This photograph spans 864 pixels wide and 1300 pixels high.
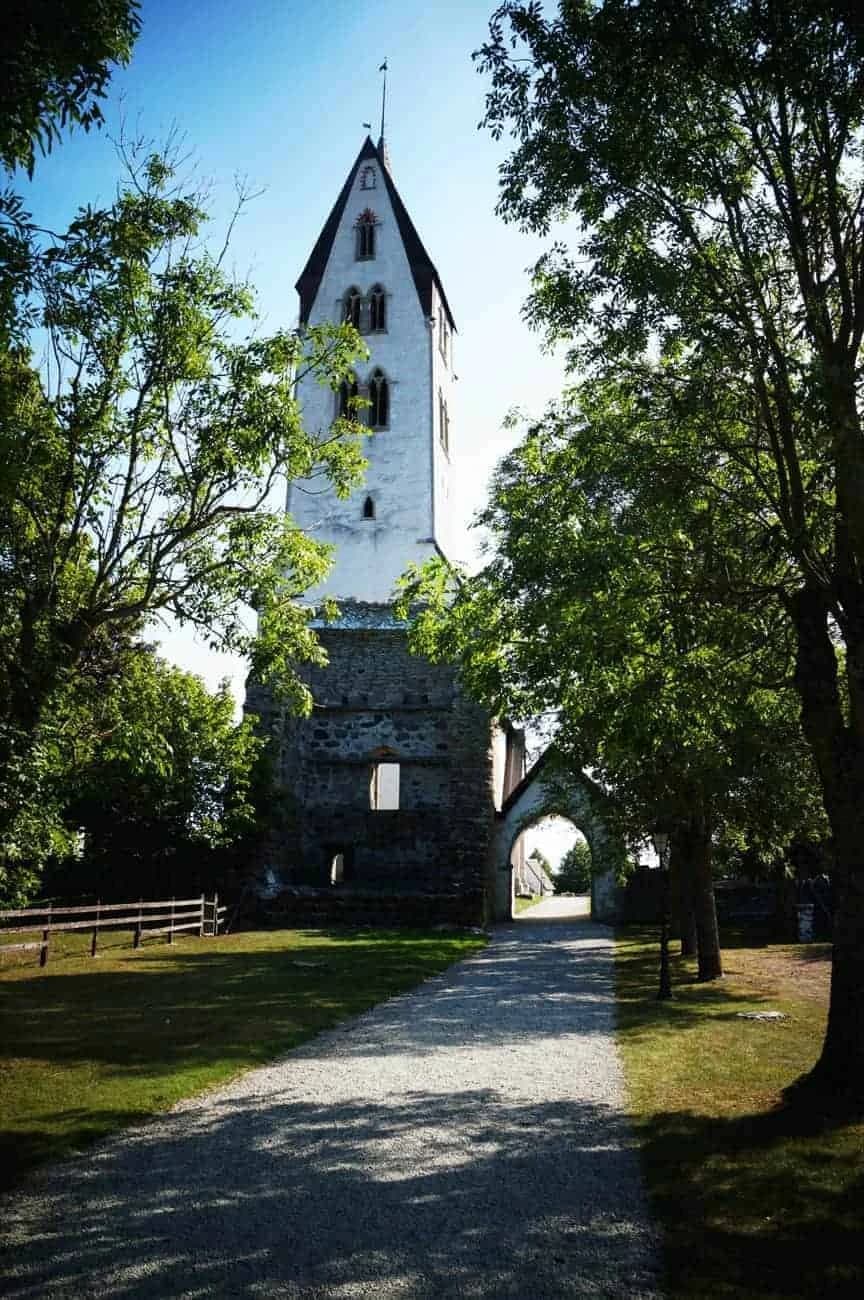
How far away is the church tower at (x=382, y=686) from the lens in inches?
934

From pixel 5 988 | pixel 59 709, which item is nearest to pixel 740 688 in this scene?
pixel 59 709

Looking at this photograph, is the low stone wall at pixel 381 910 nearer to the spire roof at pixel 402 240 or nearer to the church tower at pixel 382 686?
the church tower at pixel 382 686

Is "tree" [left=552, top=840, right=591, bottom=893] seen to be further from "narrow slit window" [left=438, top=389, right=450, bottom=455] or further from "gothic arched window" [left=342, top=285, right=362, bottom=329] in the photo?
"gothic arched window" [left=342, top=285, right=362, bottom=329]

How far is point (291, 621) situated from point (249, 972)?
18.8 feet

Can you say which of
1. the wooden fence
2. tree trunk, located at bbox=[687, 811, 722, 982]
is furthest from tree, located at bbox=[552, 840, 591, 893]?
→ tree trunk, located at bbox=[687, 811, 722, 982]

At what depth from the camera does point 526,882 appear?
5344 cm

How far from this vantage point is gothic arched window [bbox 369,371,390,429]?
29250mm

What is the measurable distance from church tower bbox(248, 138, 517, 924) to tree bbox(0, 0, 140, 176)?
56.4 ft

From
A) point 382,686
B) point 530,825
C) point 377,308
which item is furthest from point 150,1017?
point 377,308

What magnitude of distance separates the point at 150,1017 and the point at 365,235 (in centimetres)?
A: 2869

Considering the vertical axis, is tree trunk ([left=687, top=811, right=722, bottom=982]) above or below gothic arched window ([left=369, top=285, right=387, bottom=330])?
below

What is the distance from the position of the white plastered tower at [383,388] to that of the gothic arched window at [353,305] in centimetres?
4

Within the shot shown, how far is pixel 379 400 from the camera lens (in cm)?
2953

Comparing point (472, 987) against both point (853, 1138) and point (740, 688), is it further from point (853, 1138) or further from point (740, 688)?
point (853, 1138)
